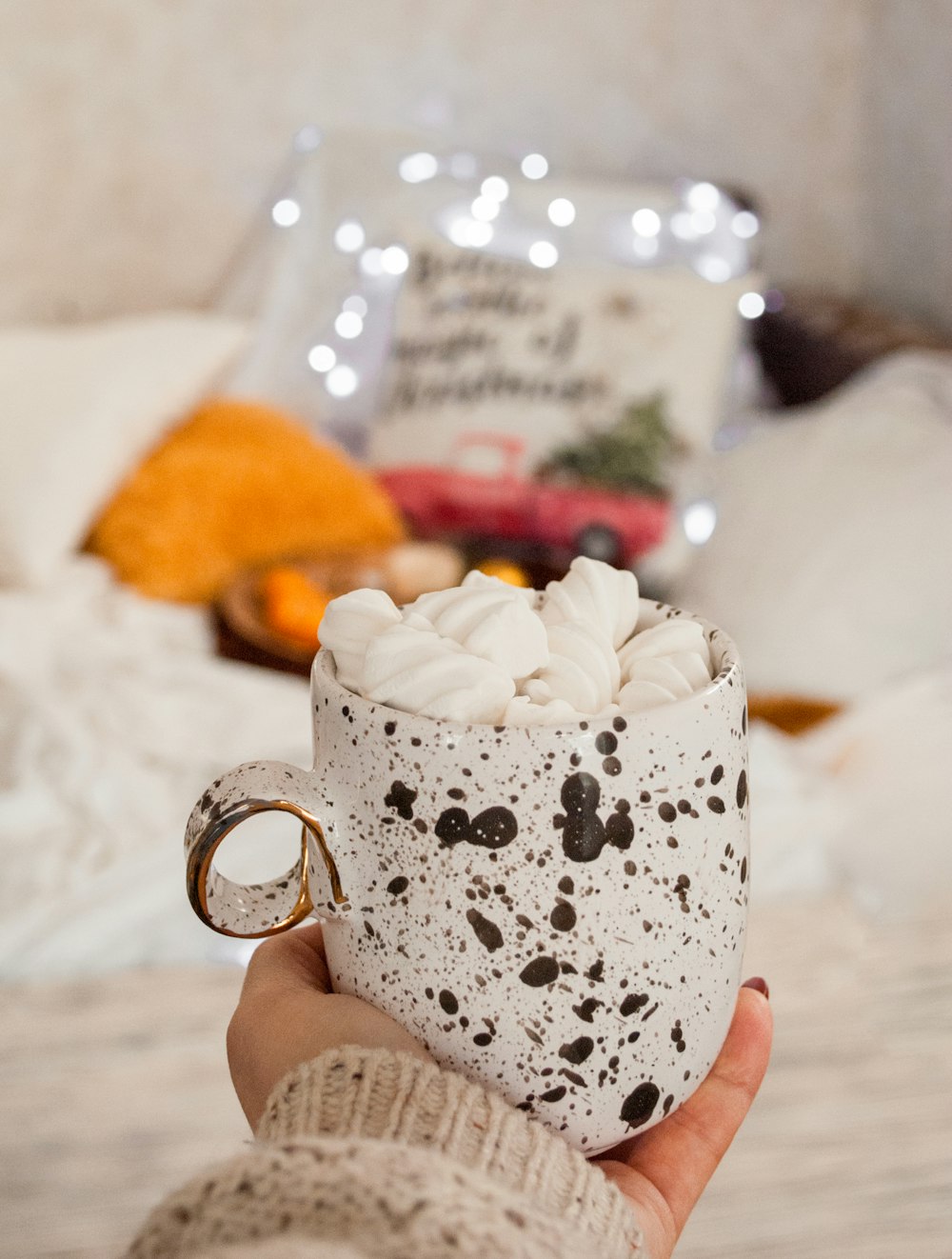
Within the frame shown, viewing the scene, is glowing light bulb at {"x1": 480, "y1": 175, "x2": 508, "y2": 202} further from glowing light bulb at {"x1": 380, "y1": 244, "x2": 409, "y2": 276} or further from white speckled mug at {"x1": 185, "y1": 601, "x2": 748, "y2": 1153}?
white speckled mug at {"x1": 185, "y1": 601, "x2": 748, "y2": 1153}

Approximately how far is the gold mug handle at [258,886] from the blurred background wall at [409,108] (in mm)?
2302

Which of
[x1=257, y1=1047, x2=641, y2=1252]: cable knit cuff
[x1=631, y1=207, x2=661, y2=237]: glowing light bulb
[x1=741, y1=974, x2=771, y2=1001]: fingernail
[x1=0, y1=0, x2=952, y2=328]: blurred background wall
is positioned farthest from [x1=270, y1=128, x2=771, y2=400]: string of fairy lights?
[x1=257, y1=1047, x2=641, y2=1252]: cable knit cuff

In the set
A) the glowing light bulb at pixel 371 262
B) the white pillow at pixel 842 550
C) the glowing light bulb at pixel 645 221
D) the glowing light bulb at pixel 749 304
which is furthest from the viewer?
the glowing light bulb at pixel 371 262

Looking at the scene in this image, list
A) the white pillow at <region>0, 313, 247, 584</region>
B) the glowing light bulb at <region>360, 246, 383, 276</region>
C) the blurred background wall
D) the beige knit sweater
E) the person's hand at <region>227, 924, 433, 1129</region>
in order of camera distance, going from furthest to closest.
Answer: the blurred background wall → the glowing light bulb at <region>360, 246, 383, 276</region> → the white pillow at <region>0, 313, 247, 584</region> → the person's hand at <region>227, 924, 433, 1129</region> → the beige knit sweater

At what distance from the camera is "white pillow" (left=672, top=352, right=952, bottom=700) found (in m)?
1.33

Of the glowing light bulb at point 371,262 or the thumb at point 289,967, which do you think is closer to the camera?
the thumb at point 289,967

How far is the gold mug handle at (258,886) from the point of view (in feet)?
1.47

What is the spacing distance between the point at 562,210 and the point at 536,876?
2027 mm

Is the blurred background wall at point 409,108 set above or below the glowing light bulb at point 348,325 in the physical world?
above

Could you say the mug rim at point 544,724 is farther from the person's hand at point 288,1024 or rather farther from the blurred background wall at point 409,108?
the blurred background wall at point 409,108

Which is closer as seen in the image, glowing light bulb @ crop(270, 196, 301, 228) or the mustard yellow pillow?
the mustard yellow pillow

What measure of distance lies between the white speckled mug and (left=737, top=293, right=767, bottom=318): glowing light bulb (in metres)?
1.67

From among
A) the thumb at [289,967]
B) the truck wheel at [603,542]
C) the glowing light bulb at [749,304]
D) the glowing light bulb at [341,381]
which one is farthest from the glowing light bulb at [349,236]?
the thumb at [289,967]

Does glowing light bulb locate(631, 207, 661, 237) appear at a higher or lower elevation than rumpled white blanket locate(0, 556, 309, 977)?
higher
